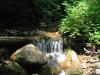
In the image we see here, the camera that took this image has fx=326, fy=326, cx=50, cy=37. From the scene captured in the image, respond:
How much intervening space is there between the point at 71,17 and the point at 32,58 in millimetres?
3672

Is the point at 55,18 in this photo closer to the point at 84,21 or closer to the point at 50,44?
the point at 84,21

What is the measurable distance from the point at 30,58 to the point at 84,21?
372 centimetres

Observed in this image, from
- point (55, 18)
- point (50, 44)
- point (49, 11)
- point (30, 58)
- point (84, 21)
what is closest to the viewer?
point (30, 58)

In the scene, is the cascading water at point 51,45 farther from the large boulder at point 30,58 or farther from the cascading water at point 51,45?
the large boulder at point 30,58

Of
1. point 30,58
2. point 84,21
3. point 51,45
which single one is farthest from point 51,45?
point 30,58

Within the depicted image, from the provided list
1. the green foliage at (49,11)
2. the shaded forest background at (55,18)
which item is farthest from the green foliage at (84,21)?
the green foliage at (49,11)

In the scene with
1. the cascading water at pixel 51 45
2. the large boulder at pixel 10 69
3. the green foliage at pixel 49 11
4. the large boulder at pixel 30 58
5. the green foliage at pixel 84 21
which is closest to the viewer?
the large boulder at pixel 10 69

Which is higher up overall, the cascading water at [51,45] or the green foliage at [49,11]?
the green foliage at [49,11]

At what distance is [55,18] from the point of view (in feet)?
56.9

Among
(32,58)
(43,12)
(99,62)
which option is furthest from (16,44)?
(43,12)

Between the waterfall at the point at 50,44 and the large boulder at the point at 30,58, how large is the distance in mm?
1853

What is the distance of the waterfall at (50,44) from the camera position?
1320 cm

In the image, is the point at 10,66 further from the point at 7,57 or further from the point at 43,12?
the point at 43,12

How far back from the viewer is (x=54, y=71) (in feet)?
38.0
